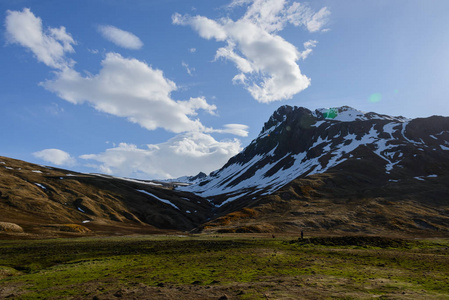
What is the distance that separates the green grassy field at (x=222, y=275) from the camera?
19812mm

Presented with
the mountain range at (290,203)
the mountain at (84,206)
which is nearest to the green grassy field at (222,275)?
the mountain range at (290,203)

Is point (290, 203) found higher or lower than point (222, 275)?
higher

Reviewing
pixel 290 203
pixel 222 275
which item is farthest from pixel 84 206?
pixel 222 275

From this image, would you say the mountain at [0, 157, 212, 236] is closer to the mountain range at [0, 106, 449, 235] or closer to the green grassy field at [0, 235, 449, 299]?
the mountain range at [0, 106, 449, 235]

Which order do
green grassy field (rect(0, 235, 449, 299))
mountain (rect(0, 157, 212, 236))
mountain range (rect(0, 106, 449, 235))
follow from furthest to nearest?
mountain (rect(0, 157, 212, 236))
mountain range (rect(0, 106, 449, 235))
green grassy field (rect(0, 235, 449, 299))

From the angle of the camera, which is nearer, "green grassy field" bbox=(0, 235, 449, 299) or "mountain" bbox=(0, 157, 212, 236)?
"green grassy field" bbox=(0, 235, 449, 299)

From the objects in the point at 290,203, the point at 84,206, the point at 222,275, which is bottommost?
the point at 222,275

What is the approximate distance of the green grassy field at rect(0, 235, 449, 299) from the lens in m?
19.8

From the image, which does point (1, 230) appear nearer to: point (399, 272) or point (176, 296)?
point (176, 296)

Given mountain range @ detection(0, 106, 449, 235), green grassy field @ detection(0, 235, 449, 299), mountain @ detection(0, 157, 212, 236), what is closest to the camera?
green grassy field @ detection(0, 235, 449, 299)

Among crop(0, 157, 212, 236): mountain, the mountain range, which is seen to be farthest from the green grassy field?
crop(0, 157, 212, 236): mountain

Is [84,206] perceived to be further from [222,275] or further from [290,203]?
[222,275]

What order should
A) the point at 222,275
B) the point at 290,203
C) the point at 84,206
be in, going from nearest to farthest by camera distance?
1. the point at 222,275
2. the point at 84,206
3. the point at 290,203

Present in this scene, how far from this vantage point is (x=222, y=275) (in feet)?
82.7
